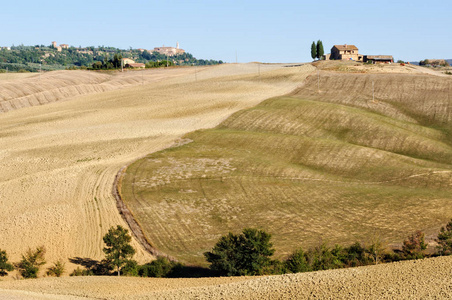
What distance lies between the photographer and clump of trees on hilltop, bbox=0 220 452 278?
37969 mm

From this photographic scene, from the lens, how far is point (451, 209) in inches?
2050

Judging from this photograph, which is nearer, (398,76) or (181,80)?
(398,76)

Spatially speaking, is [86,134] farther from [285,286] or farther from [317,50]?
[317,50]

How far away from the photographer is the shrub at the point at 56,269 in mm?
41156

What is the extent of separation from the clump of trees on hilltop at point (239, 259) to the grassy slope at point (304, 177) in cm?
353

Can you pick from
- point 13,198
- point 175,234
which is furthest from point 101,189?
point 175,234

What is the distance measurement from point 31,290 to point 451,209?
133 feet

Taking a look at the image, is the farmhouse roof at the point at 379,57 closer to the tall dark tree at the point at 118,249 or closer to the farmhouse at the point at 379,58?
the farmhouse at the point at 379,58

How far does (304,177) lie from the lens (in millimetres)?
63719

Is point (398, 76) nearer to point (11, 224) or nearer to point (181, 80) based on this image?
point (181, 80)

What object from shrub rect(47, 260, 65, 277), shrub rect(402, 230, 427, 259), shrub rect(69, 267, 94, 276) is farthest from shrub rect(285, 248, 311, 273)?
shrub rect(47, 260, 65, 277)

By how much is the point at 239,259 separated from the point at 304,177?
27462 mm

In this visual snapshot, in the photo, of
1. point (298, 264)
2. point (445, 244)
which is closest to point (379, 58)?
point (445, 244)

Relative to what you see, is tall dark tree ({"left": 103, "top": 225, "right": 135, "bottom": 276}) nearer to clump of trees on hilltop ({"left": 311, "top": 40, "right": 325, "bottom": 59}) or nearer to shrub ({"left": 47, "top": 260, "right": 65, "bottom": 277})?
shrub ({"left": 47, "top": 260, "right": 65, "bottom": 277})
